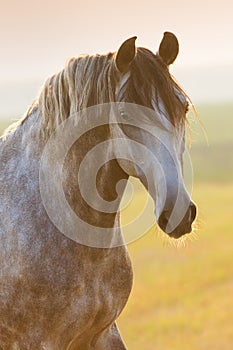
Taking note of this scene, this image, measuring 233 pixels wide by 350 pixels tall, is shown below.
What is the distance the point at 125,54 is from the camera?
17.0 feet

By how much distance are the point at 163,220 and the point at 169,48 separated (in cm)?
102

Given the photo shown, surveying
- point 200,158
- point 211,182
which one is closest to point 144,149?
point 211,182

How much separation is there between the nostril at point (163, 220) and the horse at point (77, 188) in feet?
0.60

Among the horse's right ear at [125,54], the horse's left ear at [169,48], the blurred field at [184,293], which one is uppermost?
the horse's right ear at [125,54]

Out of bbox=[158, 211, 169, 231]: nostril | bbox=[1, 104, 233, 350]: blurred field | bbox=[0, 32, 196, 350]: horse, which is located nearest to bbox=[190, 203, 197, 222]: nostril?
bbox=[158, 211, 169, 231]: nostril

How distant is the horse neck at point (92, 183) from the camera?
547cm

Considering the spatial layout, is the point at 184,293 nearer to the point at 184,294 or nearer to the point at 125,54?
the point at 184,294

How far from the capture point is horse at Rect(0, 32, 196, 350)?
5.18 m

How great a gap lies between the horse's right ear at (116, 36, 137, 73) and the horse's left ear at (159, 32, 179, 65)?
0.28m

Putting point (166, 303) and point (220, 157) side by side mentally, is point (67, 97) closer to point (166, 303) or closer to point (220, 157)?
point (166, 303)

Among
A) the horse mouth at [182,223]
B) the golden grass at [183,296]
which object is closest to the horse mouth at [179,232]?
the horse mouth at [182,223]

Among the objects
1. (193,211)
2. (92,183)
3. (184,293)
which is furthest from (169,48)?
(184,293)

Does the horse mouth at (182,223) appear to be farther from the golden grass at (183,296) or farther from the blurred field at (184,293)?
the golden grass at (183,296)

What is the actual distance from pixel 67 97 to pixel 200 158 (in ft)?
180
